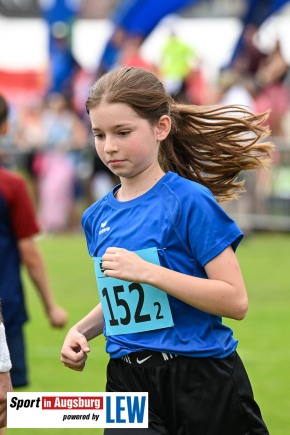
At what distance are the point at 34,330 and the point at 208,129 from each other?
18.5ft

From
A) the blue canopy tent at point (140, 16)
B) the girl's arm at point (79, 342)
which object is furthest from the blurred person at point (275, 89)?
the girl's arm at point (79, 342)

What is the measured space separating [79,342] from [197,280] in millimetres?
503

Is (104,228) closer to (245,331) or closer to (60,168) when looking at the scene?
(245,331)

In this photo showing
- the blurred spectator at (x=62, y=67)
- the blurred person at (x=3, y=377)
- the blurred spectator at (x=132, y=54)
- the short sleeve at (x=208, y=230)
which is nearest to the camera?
the blurred person at (x=3, y=377)

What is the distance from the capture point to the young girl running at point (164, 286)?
3.80 m

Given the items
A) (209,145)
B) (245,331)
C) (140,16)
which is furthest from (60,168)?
(209,145)

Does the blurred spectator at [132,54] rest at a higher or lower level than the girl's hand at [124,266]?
higher

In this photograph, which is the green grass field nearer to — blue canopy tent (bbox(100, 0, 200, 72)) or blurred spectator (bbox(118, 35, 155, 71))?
blurred spectator (bbox(118, 35, 155, 71))

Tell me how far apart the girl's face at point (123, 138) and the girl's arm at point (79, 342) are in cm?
58

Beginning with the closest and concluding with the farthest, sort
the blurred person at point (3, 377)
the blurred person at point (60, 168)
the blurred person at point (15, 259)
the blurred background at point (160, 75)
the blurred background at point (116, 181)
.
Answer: the blurred person at point (3, 377) → the blurred person at point (15, 259) → the blurred background at point (116, 181) → the blurred background at point (160, 75) → the blurred person at point (60, 168)

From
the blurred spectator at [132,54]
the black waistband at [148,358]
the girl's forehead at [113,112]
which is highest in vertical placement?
the blurred spectator at [132,54]

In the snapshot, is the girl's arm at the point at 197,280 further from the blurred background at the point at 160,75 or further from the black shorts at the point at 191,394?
the blurred background at the point at 160,75

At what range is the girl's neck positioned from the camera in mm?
3967

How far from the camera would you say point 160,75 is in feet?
57.9
